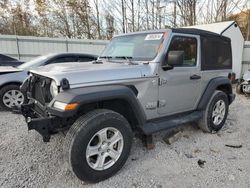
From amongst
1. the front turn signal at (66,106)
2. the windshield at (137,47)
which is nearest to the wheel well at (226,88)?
the windshield at (137,47)

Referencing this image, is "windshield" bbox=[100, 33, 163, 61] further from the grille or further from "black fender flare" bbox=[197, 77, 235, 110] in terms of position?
"black fender flare" bbox=[197, 77, 235, 110]

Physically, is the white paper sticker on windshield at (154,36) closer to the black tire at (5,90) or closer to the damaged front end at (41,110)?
the damaged front end at (41,110)

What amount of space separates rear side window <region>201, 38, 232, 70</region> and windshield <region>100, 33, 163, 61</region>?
1.10m

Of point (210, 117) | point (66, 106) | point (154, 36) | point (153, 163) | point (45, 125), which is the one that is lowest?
point (153, 163)

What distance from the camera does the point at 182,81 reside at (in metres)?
3.58

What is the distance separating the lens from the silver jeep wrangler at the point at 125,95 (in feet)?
8.34

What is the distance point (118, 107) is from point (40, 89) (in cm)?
112

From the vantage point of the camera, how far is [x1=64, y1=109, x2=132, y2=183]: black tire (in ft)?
8.18

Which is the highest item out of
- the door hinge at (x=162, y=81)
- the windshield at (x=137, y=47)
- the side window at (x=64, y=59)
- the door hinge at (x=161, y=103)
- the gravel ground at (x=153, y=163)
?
the windshield at (x=137, y=47)

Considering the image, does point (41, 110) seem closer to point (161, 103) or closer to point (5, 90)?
point (161, 103)

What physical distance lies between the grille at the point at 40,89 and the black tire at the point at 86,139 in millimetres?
578

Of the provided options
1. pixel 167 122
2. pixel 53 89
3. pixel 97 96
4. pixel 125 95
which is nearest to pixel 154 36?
pixel 125 95

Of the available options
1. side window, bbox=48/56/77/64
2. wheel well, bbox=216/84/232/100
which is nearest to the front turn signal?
wheel well, bbox=216/84/232/100

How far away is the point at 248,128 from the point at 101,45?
906 centimetres
